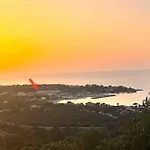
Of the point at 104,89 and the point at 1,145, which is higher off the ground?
the point at 104,89

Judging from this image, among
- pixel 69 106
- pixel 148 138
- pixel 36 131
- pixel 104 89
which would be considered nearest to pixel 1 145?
pixel 36 131

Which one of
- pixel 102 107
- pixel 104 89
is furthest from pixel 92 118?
pixel 104 89

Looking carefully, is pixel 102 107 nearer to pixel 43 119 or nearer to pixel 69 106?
pixel 69 106

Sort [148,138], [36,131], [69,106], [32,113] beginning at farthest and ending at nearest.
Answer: [69,106]
[32,113]
[36,131]
[148,138]

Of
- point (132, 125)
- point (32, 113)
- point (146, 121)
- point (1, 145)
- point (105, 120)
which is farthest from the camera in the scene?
point (32, 113)

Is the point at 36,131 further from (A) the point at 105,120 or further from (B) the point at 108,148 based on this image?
(B) the point at 108,148

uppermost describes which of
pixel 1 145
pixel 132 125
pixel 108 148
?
pixel 132 125

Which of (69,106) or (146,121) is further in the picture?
(69,106)

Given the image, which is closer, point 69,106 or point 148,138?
point 148,138

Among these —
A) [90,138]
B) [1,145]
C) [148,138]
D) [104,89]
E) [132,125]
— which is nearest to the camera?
[148,138]
